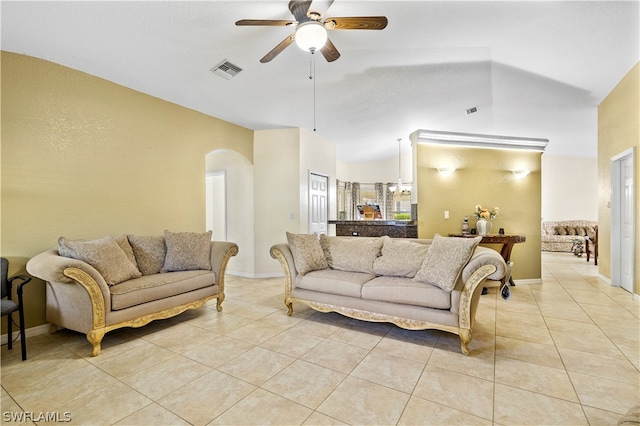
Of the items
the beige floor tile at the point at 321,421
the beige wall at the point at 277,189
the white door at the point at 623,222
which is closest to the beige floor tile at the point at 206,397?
the beige floor tile at the point at 321,421

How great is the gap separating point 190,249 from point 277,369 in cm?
193

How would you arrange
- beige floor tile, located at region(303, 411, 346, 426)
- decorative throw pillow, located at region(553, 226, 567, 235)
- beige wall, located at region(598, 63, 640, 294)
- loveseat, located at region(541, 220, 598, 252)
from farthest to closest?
decorative throw pillow, located at region(553, 226, 567, 235)
loveseat, located at region(541, 220, 598, 252)
beige wall, located at region(598, 63, 640, 294)
beige floor tile, located at region(303, 411, 346, 426)

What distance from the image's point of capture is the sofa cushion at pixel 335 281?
287cm

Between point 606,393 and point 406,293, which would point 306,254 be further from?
point 606,393

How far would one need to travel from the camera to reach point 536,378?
196cm

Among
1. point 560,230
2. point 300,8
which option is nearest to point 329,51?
point 300,8

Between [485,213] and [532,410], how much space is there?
3.33 meters

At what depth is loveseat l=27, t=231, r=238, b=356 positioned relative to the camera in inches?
92.2

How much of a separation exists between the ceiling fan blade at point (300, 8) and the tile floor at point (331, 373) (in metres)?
2.59

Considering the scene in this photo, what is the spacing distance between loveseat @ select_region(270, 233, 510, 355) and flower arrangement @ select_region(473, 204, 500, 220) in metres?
1.80

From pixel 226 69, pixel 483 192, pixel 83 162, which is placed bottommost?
pixel 483 192

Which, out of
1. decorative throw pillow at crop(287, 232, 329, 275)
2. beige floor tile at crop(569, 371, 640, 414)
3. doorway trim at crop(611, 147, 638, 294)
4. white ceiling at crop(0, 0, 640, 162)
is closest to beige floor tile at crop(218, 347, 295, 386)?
decorative throw pillow at crop(287, 232, 329, 275)

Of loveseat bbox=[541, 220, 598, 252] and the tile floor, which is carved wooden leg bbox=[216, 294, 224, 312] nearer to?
the tile floor

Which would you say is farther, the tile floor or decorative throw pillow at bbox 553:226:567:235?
decorative throw pillow at bbox 553:226:567:235
